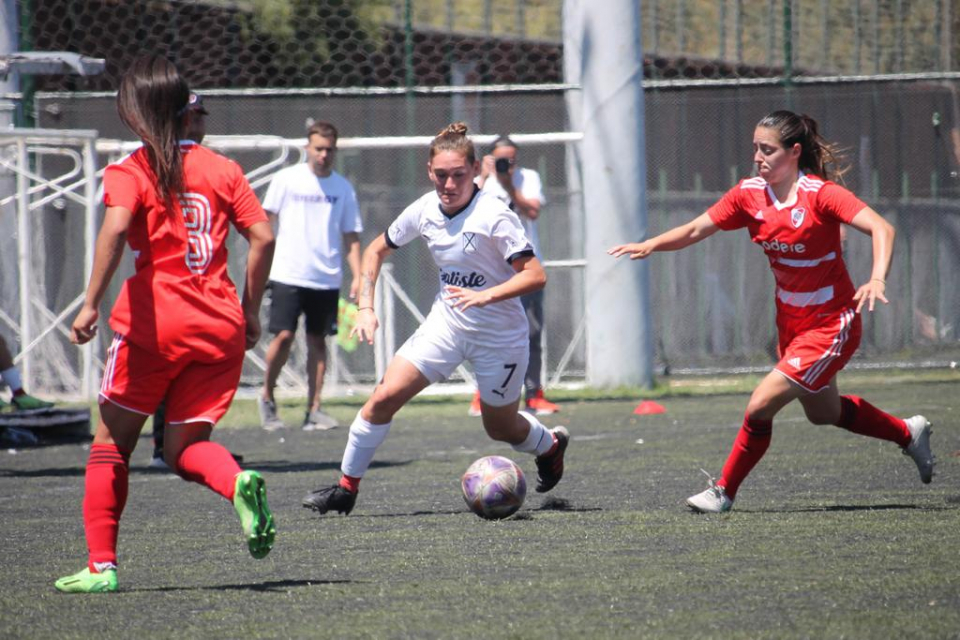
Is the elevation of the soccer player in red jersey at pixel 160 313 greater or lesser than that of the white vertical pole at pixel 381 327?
greater

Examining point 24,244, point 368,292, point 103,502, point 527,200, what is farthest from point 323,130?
point 103,502

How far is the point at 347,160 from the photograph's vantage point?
535 inches

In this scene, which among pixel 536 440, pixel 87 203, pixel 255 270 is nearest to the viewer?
pixel 255 270

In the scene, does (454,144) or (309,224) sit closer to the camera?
(454,144)

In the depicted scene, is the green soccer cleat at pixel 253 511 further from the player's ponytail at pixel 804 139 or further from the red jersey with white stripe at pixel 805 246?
the player's ponytail at pixel 804 139

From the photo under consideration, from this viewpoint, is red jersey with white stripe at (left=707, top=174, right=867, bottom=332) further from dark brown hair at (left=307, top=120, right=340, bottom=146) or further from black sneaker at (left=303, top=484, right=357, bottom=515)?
dark brown hair at (left=307, top=120, right=340, bottom=146)

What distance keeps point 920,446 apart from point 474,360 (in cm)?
209

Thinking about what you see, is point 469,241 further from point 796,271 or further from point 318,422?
point 318,422

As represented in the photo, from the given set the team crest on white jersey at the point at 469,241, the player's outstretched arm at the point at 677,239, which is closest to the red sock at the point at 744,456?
the player's outstretched arm at the point at 677,239

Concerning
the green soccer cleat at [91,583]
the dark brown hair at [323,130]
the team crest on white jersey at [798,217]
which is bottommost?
the green soccer cleat at [91,583]

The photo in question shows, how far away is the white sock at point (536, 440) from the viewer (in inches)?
259

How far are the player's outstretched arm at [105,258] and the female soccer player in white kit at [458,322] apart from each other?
181 centimetres

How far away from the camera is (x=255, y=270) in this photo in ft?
15.5

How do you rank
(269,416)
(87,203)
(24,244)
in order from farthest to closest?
(87,203) → (24,244) → (269,416)
